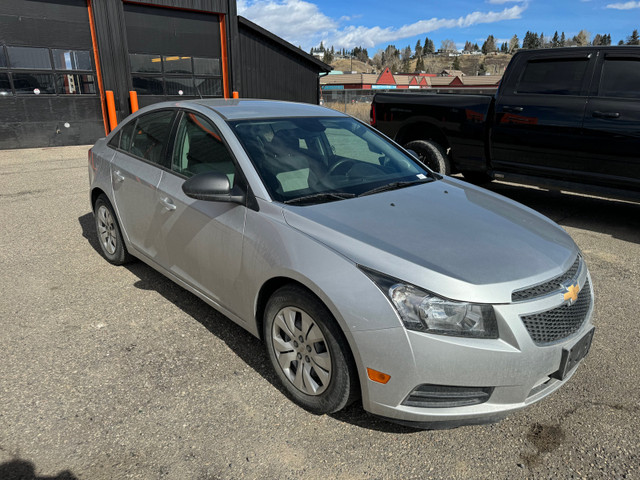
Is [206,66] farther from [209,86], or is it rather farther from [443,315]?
[443,315]

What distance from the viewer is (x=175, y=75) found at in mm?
Answer: 16328

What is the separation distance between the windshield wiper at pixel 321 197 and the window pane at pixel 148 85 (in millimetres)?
14788

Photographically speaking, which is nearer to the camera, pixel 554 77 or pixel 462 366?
pixel 462 366

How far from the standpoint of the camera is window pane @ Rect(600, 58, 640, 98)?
5.55 meters

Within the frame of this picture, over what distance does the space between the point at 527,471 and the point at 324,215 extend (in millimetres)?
1616

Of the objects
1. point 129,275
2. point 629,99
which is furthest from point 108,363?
point 629,99

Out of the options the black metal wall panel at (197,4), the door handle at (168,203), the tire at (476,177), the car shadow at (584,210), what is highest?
the black metal wall panel at (197,4)

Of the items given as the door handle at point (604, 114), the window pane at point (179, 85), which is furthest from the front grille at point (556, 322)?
the window pane at point (179, 85)

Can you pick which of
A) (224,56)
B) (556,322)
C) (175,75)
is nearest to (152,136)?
(556,322)

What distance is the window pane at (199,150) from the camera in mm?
3104

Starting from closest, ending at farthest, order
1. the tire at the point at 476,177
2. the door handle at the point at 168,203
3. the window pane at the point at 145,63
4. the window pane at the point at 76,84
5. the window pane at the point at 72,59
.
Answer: the door handle at the point at 168,203 < the tire at the point at 476,177 < the window pane at the point at 72,59 < the window pane at the point at 76,84 < the window pane at the point at 145,63

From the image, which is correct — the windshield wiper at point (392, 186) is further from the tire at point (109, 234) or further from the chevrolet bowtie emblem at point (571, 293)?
the tire at point (109, 234)

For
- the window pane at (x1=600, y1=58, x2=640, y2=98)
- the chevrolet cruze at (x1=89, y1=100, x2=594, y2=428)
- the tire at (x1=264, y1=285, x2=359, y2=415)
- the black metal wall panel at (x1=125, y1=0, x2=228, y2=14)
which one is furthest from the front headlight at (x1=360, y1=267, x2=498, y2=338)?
the black metal wall panel at (x1=125, y1=0, x2=228, y2=14)

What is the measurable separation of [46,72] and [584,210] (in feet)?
47.7
